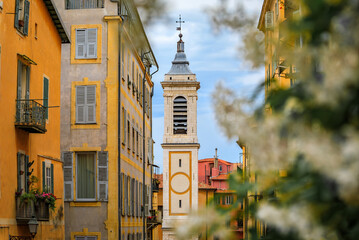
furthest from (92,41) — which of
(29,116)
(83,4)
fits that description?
(29,116)

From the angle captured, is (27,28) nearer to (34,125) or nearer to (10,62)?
(10,62)

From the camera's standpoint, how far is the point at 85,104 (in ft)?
95.5

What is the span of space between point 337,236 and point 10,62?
54.6ft

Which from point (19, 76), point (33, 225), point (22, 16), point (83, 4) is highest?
point (83, 4)

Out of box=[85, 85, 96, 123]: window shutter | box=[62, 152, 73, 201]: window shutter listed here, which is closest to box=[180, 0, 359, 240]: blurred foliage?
box=[62, 152, 73, 201]: window shutter

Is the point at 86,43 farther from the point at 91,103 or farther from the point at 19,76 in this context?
the point at 19,76

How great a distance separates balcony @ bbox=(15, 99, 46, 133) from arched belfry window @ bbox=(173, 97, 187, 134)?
54.5 m

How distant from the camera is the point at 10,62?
60.2 feet

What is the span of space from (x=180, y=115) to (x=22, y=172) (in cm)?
5490

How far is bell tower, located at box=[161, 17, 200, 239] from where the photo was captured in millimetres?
72562

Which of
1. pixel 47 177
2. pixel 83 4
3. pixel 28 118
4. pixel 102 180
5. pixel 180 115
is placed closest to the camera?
pixel 28 118

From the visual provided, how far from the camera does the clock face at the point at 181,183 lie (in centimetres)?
7288

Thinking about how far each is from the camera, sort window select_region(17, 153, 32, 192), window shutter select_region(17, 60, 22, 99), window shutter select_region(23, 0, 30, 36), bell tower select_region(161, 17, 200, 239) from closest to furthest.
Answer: window select_region(17, 153, 32, 192) → window shutter select_region(17, 60, 22, 99) → window shutter select_region(23, 0, 30, 36) → bell tower select_region(161, 17, 200, 239)

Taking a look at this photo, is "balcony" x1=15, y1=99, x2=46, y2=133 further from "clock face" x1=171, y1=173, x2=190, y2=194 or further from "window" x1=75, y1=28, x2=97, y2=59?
"clock face" x1=171, y1=173, x2=190, y2=194
